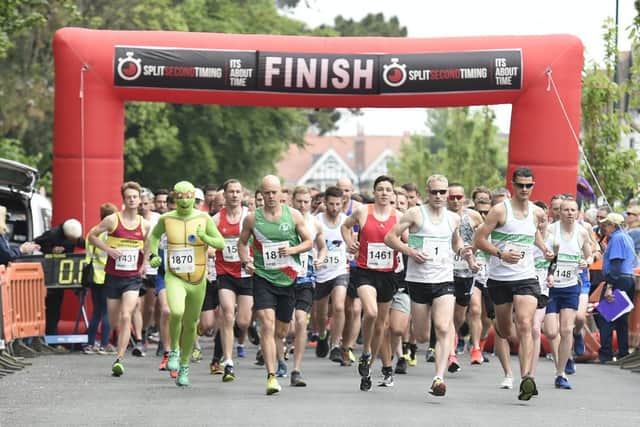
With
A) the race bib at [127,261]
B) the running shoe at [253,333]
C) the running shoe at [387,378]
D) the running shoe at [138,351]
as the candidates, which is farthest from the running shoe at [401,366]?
the running shoe at [253,333]

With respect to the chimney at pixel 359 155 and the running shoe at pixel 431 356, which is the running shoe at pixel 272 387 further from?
the chimney at pixel 359 155

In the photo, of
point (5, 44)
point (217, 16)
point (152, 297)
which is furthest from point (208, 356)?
point (217, 16)

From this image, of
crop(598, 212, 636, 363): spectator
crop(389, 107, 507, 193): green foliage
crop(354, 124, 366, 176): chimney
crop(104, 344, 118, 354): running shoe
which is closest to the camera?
crop(598, 212, 636, 363): spectator

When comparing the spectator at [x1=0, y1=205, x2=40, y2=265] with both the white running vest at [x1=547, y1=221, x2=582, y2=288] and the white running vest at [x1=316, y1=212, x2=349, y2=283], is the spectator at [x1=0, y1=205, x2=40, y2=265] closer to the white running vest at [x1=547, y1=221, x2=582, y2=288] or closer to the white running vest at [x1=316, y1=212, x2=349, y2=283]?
the white running vest at [x1=316, y1=212, x2=349, y2=283]

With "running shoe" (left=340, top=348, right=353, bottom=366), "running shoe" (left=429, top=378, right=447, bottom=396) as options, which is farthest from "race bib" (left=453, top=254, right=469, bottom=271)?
"running shoe" (left=429, top=378, right=447, bottom=396)

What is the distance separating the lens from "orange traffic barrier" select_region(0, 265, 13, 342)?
648 inches

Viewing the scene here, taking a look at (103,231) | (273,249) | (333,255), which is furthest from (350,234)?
(103,231)

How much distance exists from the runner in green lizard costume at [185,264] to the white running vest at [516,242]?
2508 millimetres

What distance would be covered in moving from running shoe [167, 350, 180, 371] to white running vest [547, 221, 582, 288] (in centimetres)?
365

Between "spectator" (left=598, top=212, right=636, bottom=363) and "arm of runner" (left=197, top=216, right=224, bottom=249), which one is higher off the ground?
"arm of runner" (left=197, top=216, right=224, bottom=249)

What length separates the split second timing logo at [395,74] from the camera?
19750mm

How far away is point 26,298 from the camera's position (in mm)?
18078

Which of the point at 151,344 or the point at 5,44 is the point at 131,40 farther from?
the point at 5,44

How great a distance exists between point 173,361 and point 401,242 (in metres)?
2.48
